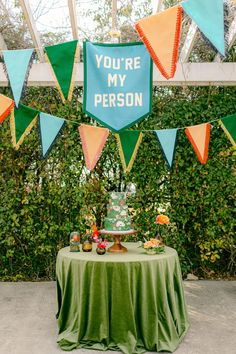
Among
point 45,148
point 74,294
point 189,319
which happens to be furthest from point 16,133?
point 189,319

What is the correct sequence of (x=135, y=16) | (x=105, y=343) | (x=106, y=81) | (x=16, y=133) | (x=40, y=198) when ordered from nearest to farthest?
(x=106, y=81), (x=105, y=343), (x=16, y=133), (x=135, y=16), (x=40, y=198)

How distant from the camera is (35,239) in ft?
17.1

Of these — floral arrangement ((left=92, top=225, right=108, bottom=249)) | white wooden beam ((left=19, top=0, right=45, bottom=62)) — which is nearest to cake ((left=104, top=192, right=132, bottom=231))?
floral arrangement ((left=92, top=225, right=108, bottom=249))

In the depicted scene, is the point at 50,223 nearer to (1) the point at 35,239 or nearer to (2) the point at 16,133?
(1) the point at 35,239

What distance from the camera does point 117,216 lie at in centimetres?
336

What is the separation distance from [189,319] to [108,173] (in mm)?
2158

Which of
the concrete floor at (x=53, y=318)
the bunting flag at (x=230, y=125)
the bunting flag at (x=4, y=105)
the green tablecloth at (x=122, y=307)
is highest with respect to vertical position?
the bunting flag at (x=4, y=105)

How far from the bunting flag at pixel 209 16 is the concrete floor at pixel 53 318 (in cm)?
213

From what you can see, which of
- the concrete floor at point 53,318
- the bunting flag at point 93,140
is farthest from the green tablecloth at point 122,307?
the bunting flag at point 93,140

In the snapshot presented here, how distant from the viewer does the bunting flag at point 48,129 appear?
3.53 m

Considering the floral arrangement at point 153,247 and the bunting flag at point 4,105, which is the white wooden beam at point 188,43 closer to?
the bunting flag at point 4,105

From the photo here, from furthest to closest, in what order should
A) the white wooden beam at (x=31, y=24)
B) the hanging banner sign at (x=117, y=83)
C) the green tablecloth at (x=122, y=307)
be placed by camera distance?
the white wooden beam at (x=31, y=24), the green tablecloth at (x=122, y=307), the hanging banner sign at (x=117, y=83)

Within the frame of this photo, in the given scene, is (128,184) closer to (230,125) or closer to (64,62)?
(230,125)

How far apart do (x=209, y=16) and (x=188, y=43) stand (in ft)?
7.79
